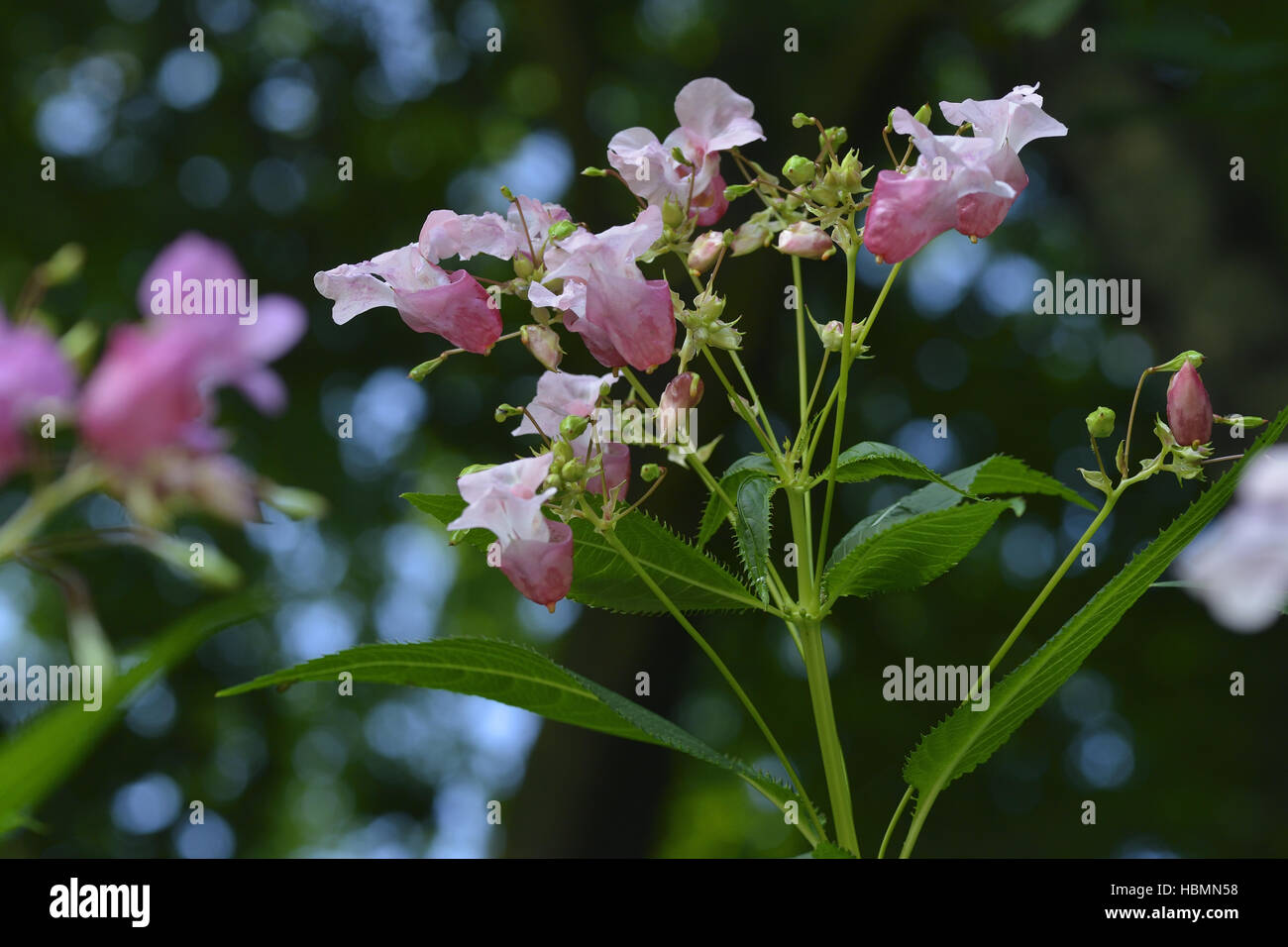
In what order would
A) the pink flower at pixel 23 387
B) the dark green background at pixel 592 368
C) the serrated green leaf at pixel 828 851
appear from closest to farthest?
the pink flower at pixel 23 387, the serrated green leaf at pixel 828 851, the dark green background at pixel 592 368

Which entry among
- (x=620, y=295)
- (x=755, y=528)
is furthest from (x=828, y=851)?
(x=620, y=295)

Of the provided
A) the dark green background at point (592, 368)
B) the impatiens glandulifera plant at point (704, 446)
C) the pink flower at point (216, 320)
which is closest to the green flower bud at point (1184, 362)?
the impatiens glandulifera plant at point (704, 446)

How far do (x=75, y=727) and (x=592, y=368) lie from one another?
9.47 ft

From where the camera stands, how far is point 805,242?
0.63 meters

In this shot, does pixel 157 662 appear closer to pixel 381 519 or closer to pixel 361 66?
pixel 381 519

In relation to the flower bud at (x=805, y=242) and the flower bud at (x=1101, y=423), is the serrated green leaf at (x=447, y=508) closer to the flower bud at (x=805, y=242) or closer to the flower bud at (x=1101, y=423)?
the flower bud at (x=805, y=242)

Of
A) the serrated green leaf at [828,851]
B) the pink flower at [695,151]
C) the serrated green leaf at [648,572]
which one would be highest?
the pink flower at [695,151]

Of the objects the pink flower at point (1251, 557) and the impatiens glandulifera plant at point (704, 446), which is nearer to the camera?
the pink flower at point (1251, 557)

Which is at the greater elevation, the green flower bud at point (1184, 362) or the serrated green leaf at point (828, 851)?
the green flower bud at point (1184, 362)

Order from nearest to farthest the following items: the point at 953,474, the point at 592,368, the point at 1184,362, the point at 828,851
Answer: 1. the point at 828,851
2. the point at 1184,362
3. the point at 953,474
4. the point at 592,368

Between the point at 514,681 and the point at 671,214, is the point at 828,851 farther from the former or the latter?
the point at 671,214

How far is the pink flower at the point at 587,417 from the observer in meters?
0.63

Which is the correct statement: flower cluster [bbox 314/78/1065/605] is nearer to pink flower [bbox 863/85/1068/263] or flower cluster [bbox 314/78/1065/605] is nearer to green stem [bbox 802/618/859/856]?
pink flower [bbox 863/85/1068/263]

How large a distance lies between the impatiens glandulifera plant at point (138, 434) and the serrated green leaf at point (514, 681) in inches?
11.0
